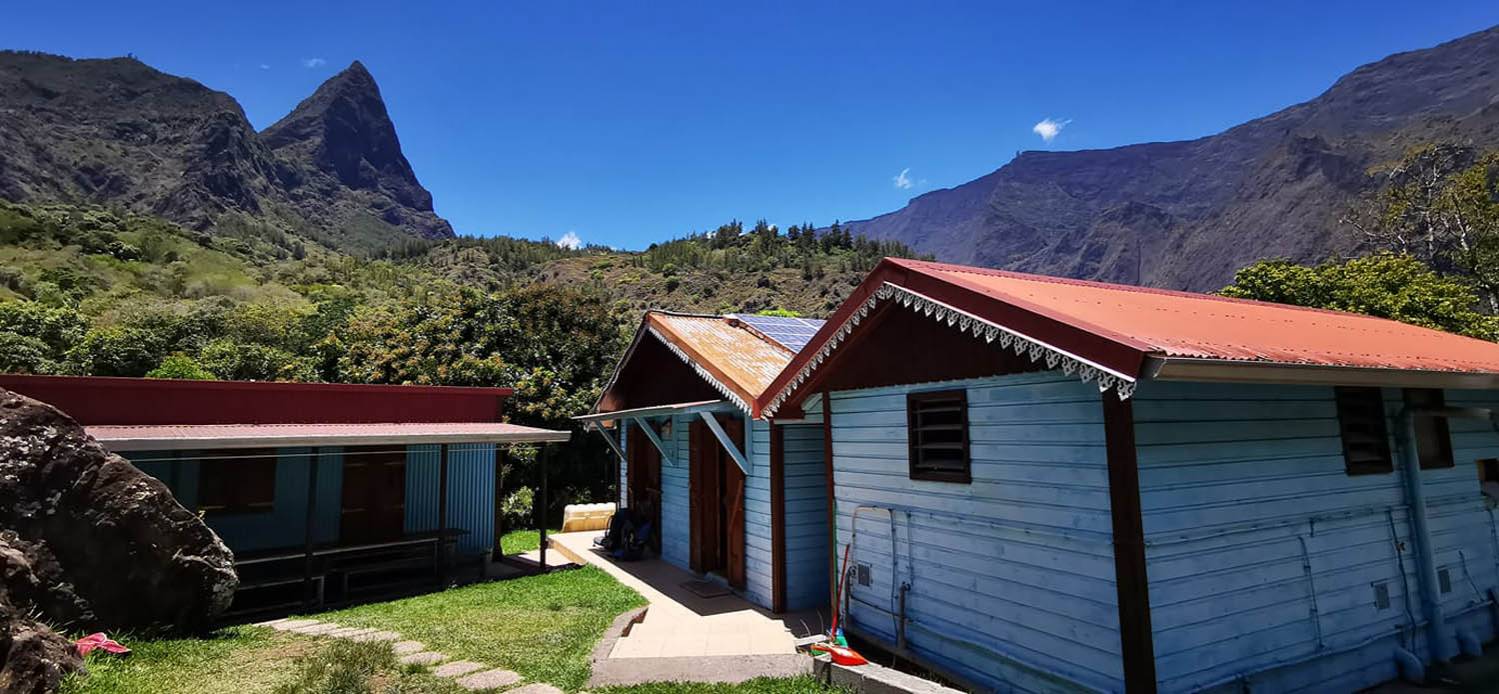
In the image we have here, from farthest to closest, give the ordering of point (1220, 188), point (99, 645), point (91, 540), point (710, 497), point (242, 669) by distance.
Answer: point (1220, 188) → point (710, 497) → point (91, 540) → point (242, 669) → point (99, 645)

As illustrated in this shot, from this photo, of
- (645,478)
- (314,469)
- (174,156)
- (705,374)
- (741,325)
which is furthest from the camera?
(174,156)

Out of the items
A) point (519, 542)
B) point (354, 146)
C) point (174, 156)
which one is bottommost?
point (519, 542)

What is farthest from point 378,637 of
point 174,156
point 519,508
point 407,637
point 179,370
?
point 174,156

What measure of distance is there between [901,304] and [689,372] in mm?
4863

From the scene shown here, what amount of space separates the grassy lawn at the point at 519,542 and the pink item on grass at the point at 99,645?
6722mm

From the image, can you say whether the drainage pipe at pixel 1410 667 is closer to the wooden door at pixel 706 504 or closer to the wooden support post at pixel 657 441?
the wooden door at pixel 706 504

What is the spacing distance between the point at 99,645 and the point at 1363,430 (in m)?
11.1

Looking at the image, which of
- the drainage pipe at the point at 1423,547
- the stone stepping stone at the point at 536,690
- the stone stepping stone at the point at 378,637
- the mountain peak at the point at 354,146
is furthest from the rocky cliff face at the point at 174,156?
the drainage pipe at the point at 1423,547

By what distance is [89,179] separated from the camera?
82438 mm

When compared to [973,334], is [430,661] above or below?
below

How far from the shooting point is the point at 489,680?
18.7 ft

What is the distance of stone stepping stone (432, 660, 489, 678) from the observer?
5.85 metres

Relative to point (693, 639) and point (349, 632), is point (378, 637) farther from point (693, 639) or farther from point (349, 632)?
point (693, 639)

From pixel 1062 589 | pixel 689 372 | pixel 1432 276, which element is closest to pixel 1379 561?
pixel 1062 589
